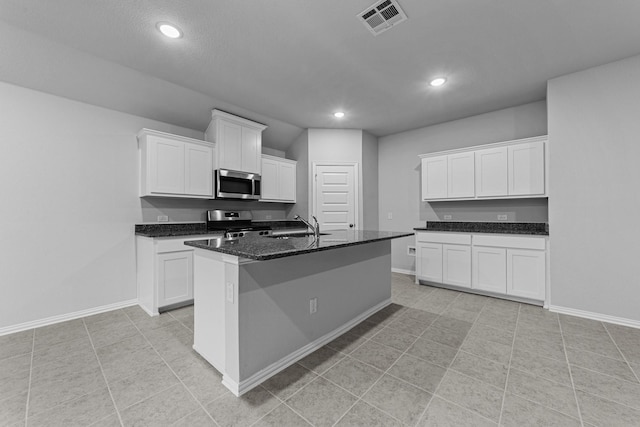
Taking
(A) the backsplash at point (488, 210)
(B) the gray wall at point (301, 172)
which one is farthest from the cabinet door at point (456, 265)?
(B) the gray wall at point (301, 172)

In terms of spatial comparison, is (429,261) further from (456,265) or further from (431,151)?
(431,151)

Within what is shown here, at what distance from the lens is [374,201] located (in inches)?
209

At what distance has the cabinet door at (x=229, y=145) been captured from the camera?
3937mm

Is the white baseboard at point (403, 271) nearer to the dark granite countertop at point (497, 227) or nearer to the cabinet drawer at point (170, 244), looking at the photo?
the dark granite countertop at point (497, 227)

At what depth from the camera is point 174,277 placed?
10.3 feet

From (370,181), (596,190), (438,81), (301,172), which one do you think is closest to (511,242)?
(596,190)

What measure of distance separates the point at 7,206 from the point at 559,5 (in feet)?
17.8

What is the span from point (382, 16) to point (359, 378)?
9.37 feet

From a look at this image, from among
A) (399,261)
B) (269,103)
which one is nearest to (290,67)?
(269,103)

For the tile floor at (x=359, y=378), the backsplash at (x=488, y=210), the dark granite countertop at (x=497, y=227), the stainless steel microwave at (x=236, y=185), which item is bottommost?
the tile floor at (x=359, y=378)

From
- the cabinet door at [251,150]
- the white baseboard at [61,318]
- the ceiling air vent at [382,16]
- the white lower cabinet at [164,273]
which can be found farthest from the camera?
the cabinet door at [251,150]

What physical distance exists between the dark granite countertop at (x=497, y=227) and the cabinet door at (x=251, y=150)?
10.6ft

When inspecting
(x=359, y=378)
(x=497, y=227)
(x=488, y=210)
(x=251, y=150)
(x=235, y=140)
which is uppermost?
(x=235, y=140)

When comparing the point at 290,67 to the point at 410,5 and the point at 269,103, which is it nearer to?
the point at 269,103
